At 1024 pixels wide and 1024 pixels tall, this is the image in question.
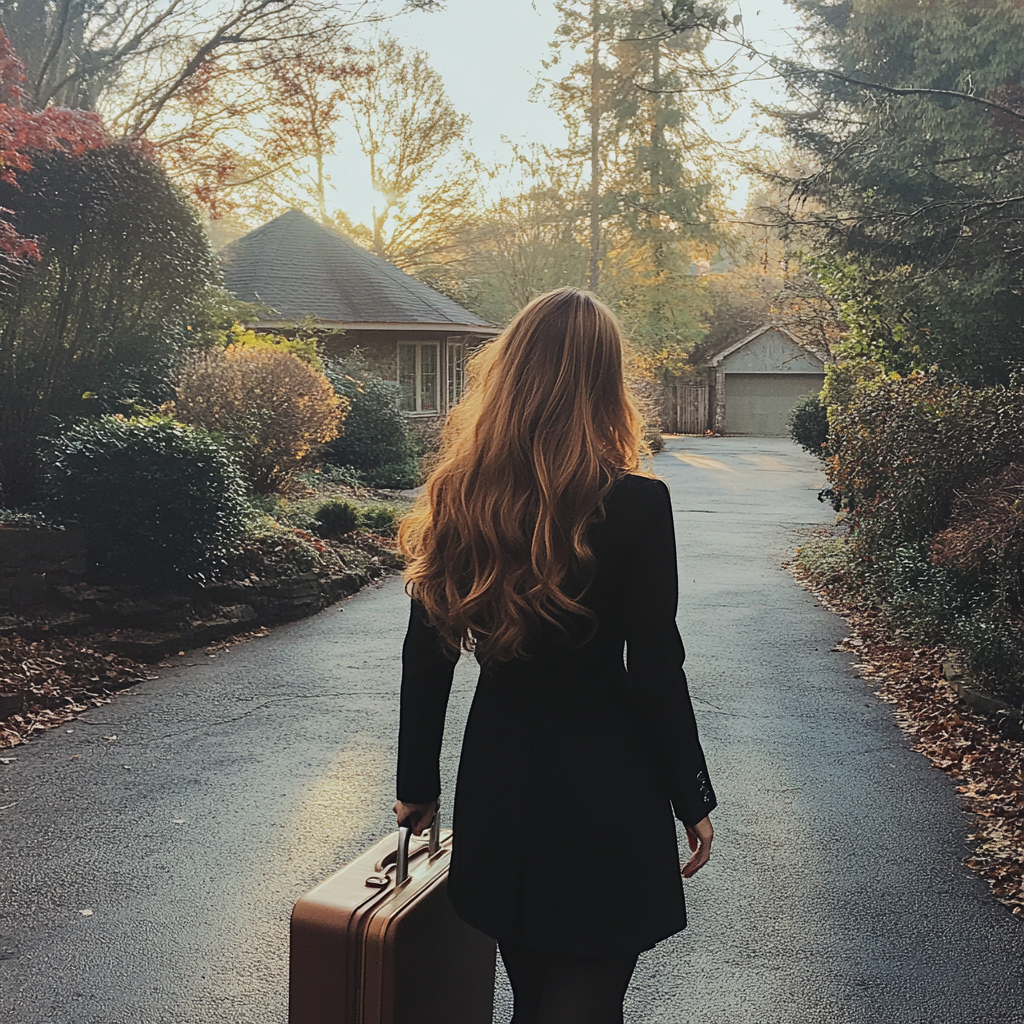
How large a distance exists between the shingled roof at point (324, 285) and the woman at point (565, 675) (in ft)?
70.8

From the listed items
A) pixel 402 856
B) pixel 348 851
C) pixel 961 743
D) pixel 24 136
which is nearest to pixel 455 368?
pixel 24 136

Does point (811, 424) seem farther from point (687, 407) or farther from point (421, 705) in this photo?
point (687, 407)

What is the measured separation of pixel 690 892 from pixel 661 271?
4056cm

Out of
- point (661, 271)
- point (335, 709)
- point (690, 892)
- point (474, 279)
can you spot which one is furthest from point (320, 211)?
point (690, 892)

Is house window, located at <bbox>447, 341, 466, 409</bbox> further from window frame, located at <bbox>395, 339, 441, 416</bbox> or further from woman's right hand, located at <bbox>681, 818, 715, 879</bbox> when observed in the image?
woman's right hand, located at <bbox>681, 818, 715, 879</bbox>

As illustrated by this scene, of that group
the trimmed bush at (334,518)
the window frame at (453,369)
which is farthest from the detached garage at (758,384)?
the trimmed bush at (334,518)

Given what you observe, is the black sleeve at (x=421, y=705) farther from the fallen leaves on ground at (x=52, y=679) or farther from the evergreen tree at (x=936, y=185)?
the evergreen tree at (x=936, y=185)

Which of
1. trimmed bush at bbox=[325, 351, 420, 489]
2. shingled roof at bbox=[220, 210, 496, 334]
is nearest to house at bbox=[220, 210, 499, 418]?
shingled roof at bbox=[220, 210, 496, 334]

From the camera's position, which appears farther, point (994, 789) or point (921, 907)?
point (994, 789)

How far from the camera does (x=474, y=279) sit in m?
40.3

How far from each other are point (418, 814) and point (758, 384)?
45.6m

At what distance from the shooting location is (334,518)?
1302 centimetres

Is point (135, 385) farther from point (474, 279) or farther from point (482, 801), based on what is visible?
point (474, 279)

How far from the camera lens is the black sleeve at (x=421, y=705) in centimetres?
232
